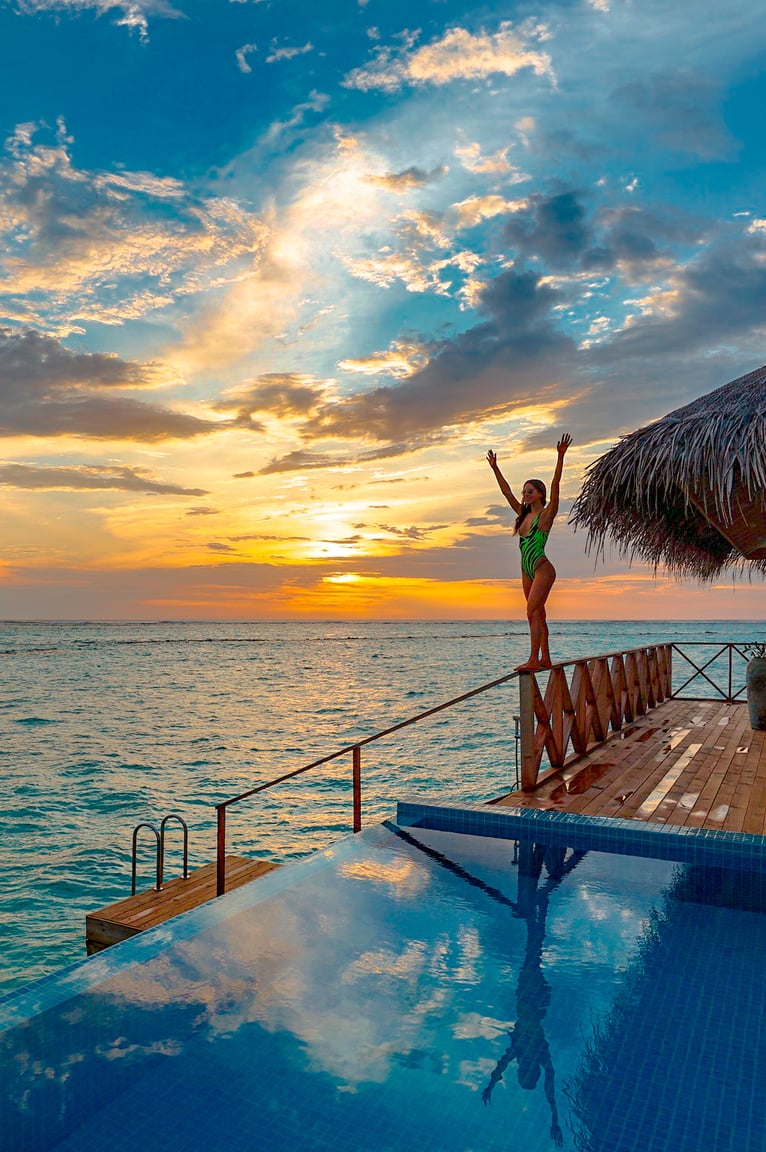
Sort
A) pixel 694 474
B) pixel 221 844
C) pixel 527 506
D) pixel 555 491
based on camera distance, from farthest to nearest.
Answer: pixel 694 474, pixel 527 506, pixel 555 491, pixel 221 844

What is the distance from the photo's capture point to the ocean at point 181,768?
403 inches

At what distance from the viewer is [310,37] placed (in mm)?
9445

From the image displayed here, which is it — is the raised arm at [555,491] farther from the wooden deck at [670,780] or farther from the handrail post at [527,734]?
the wooden deck at [670,780]

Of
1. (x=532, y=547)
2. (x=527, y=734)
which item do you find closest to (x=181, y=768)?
(x=527, y=734)

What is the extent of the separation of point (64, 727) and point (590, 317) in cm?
2065

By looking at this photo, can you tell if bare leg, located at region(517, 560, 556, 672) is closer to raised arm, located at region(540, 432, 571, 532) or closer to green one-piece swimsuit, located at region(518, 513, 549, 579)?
green one-piece swimsuit, located at region(518, 513, 549, 579)

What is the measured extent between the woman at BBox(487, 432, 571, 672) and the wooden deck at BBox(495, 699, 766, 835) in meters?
1.25

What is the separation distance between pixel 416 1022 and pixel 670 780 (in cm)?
460

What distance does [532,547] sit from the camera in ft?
22.6

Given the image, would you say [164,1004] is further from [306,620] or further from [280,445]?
[306,620]

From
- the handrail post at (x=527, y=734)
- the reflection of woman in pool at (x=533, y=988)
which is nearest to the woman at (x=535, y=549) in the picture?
the handrail post at (x=527, y=734)

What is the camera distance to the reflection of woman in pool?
2812mm

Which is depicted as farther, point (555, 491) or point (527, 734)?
point (527, 734)

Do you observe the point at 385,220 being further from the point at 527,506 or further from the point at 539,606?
the point at 539,606
